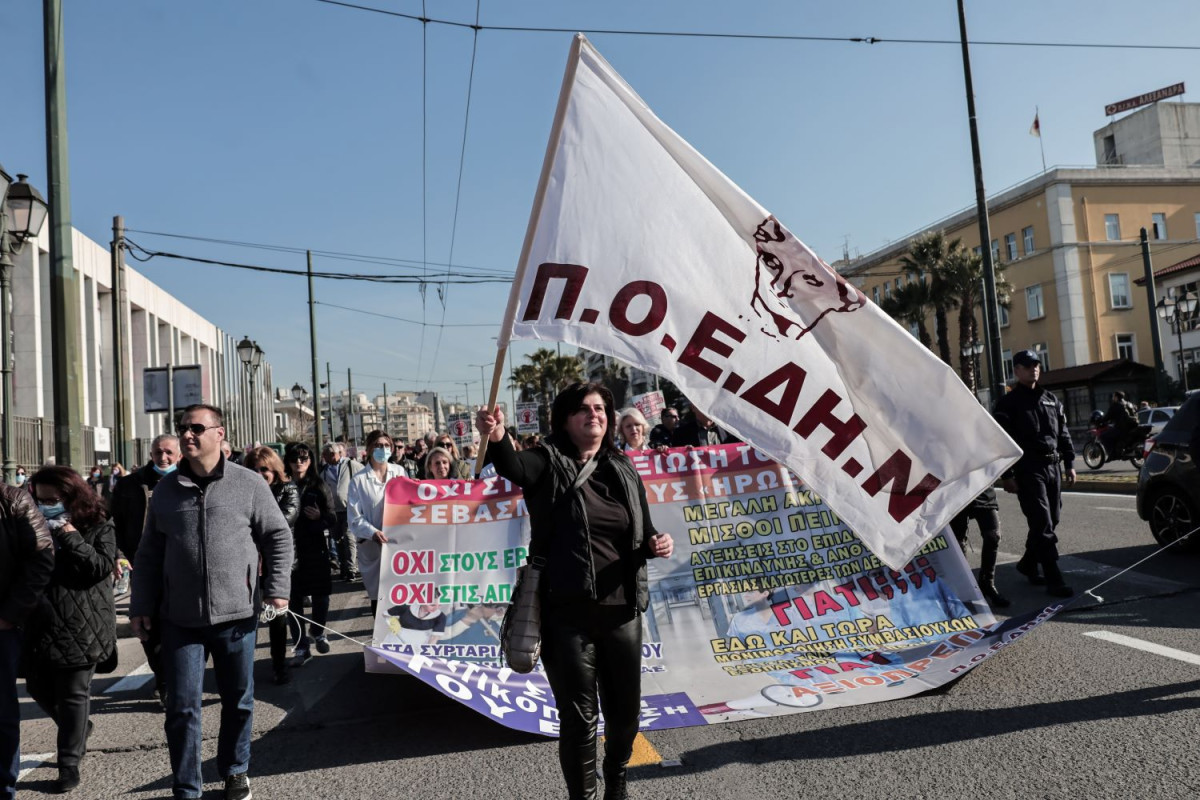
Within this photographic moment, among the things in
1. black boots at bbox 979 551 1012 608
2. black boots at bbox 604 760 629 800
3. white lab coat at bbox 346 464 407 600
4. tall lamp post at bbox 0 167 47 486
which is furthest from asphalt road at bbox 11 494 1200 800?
tall lamp post at bbox 0 167 47 486

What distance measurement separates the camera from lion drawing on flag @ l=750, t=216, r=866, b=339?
4199mm

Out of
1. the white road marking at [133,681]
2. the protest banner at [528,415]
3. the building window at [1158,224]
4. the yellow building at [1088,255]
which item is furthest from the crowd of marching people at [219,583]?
the building window at [1158,224]

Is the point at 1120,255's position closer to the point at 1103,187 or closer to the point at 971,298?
the point at 1103,187

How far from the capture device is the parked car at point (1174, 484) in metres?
9.12

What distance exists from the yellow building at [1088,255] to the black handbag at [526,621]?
44993 mm

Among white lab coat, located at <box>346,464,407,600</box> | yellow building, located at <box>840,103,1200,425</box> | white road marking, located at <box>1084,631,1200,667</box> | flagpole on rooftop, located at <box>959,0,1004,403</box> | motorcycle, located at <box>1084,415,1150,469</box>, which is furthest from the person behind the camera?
yellow building, located at <box>840,103,1200,425</box>

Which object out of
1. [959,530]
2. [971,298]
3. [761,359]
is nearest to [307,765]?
[761,359]

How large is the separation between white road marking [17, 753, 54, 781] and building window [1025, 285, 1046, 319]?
49.9 meters

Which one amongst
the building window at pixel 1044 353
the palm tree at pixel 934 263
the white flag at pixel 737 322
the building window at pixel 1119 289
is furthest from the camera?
the building window at pixel 1044 353

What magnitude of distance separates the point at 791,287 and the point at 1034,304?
1947 inches

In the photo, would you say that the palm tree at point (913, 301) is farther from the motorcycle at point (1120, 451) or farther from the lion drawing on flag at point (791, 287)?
the lion drawing on flag at point (791, 287)

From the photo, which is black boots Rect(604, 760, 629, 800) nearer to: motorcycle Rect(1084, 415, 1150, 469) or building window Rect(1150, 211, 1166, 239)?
motorcycle Rect(1084, 415, 1150, 469)

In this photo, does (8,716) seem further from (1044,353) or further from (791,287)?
(1044,353)

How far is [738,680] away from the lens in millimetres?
5434
